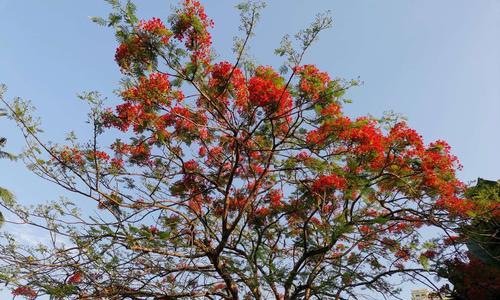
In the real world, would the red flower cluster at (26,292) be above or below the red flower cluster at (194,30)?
below

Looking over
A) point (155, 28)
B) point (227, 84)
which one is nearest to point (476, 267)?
point (227, 84)

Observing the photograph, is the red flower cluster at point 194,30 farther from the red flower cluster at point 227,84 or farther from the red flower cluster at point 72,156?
the red flower cluster at point 72,156

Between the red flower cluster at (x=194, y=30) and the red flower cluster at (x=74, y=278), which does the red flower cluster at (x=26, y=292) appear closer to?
the red flower cluster at (x=74, y=278)

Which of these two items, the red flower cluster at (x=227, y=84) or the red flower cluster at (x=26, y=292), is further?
the red flower cluster at (x=227, y=84)

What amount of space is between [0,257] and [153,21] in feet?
13.2

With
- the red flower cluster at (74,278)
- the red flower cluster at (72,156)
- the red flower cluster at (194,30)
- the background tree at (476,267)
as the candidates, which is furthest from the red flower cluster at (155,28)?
the background tree at (476,267)

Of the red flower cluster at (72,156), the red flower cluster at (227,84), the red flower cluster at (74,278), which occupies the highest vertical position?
the red flower cluster at (227,84)

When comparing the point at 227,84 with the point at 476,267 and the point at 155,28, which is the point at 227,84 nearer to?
the point at 155,28

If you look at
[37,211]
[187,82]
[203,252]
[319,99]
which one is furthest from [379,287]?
[37,211]

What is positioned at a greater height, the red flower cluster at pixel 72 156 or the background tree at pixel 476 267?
the red flower cluster at pixel 72 156

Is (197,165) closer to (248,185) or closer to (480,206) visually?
(248,185)

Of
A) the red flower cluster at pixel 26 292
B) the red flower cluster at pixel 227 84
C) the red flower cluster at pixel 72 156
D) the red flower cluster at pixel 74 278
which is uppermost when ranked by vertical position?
the red flower cluster at pixel 227 84

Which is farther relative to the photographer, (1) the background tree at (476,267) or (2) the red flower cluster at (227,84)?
(1) the background tree at (476,267)

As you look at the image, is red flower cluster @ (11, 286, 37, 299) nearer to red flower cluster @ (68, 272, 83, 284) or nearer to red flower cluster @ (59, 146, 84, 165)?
red flower cluster @ (68, 272, 83, 284)
